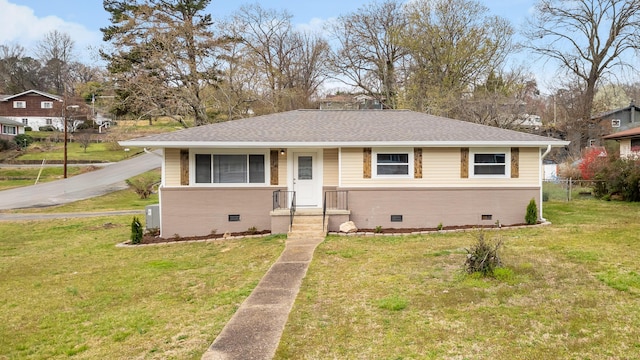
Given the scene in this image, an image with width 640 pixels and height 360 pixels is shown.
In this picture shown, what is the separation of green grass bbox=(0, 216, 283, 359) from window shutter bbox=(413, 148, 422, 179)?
4605 mm

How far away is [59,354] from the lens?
15.7 feet

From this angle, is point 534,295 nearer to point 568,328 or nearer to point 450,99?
point 568,328

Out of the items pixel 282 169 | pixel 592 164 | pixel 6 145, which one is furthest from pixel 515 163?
pixel 6 145

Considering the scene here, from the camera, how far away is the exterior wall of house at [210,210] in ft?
40.1

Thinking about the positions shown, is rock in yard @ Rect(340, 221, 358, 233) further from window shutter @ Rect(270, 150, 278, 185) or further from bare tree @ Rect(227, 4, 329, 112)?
bare tree @ Rect(227, 4, 329, 112)

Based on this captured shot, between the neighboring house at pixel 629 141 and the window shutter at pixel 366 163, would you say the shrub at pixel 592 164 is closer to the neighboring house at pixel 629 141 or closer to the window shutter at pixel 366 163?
the neighboring house at pixel 629 141

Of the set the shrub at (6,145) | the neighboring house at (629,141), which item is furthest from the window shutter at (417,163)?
the shrub at (6,145)

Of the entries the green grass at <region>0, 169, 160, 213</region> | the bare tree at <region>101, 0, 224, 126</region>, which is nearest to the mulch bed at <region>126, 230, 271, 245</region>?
the green grass at <region>0, 169, 160, 213</region>

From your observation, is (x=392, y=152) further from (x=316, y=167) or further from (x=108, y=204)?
(x=108, y=204)

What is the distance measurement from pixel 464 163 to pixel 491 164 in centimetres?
86

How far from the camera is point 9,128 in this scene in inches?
1747

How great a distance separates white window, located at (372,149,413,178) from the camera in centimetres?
1230

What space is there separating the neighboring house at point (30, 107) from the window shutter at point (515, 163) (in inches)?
2150

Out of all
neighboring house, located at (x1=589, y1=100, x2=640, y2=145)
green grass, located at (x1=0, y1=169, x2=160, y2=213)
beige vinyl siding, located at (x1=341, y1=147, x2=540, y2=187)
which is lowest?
green grass, located at (x1=0, y1=169, x2=160, y2=213)
